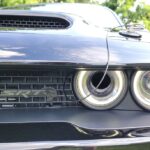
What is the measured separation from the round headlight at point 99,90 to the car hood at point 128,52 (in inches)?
3.1

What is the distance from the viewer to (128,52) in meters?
2.10

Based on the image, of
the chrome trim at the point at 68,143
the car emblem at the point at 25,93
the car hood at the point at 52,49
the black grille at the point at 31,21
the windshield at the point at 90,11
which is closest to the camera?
the chrome trim at the point at 68,143

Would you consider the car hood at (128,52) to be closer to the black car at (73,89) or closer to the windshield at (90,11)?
the black car at (73,89)

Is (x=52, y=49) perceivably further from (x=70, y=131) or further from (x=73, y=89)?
(x=70, y=131)

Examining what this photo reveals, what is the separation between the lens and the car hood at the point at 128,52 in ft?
6.69

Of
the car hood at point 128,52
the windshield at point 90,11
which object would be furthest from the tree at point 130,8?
the car hood at point 128,52

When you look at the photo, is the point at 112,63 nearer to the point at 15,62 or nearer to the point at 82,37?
the point at 82,37

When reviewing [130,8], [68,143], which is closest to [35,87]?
[68,143]

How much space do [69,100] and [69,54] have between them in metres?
0.24

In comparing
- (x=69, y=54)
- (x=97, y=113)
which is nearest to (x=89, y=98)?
(x=97, y=113)

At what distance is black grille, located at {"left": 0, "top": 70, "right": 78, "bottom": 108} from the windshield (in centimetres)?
120

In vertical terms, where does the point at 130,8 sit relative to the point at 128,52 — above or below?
below

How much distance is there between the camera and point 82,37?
2.23m

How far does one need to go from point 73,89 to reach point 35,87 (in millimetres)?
184
